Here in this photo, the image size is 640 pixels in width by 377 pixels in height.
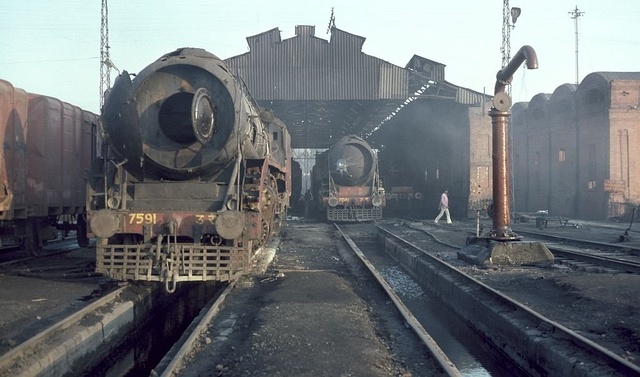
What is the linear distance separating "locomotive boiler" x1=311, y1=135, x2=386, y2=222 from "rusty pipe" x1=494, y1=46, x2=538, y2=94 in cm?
1111

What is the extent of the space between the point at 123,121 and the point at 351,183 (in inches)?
618

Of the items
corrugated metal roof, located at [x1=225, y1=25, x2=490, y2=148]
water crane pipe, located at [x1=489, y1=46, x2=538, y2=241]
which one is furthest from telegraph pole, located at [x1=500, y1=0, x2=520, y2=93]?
water crane pipe, located at [x1=489, y1=46, x2=538, y2=241]

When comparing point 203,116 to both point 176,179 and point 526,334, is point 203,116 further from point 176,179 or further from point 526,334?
point 526,334

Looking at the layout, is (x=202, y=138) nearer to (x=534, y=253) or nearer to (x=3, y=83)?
(x=3, y=83)

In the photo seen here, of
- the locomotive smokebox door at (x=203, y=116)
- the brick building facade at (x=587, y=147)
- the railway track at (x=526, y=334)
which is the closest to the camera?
the railway track at (x=526, y=334)

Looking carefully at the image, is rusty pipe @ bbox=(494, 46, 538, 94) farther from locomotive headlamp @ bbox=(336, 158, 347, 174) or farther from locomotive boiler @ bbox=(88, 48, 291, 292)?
locomotive headlamp @ bbox=(336, 158, 347, 174)

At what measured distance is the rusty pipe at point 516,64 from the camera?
1006cm

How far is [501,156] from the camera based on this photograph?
435 inches

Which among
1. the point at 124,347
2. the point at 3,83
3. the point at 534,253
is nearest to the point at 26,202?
the point at 3,83

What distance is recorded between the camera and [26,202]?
10656 mm

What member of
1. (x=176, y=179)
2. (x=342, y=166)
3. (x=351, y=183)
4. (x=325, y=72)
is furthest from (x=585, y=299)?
(x=325, y=72)

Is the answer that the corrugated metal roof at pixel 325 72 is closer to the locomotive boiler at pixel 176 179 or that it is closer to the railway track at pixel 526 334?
the railway track at pixel 526 334

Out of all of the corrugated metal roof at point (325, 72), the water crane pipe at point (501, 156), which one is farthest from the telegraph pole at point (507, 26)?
the water crane pipe at point (501, 156)

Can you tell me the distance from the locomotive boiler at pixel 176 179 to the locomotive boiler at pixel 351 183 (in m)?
14.1
